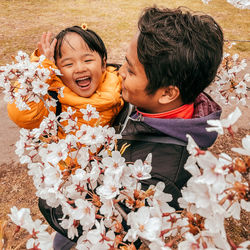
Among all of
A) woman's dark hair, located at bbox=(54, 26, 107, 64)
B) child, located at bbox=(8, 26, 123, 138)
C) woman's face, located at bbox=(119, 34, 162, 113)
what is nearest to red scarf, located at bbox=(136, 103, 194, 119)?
woman's face, located at bbox=(119, 34, 162, 113)

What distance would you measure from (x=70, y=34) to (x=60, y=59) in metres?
0.20

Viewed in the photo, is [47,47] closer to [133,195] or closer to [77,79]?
[77,79]

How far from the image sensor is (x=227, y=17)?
341 inches

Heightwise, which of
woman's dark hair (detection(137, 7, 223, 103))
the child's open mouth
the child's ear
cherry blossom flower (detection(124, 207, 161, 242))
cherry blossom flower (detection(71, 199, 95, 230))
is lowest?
the child's open mouth

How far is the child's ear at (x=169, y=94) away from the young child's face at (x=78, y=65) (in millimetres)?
725

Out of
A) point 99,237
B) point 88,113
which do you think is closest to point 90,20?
point 88,113

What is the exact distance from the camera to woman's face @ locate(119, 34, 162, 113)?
1269mm

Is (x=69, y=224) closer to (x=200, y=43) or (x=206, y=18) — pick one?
(x=200, y=43)

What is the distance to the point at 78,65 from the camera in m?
1.77

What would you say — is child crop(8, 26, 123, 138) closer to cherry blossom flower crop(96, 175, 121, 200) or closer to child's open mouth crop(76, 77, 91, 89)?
child's open mouth crop(76, 77, 91, 89)

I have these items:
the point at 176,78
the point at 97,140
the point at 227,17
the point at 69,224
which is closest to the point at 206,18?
the point at 176,78

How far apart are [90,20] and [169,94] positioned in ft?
25.4

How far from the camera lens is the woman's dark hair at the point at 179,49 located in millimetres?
1171

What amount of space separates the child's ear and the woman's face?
4 centimetres
